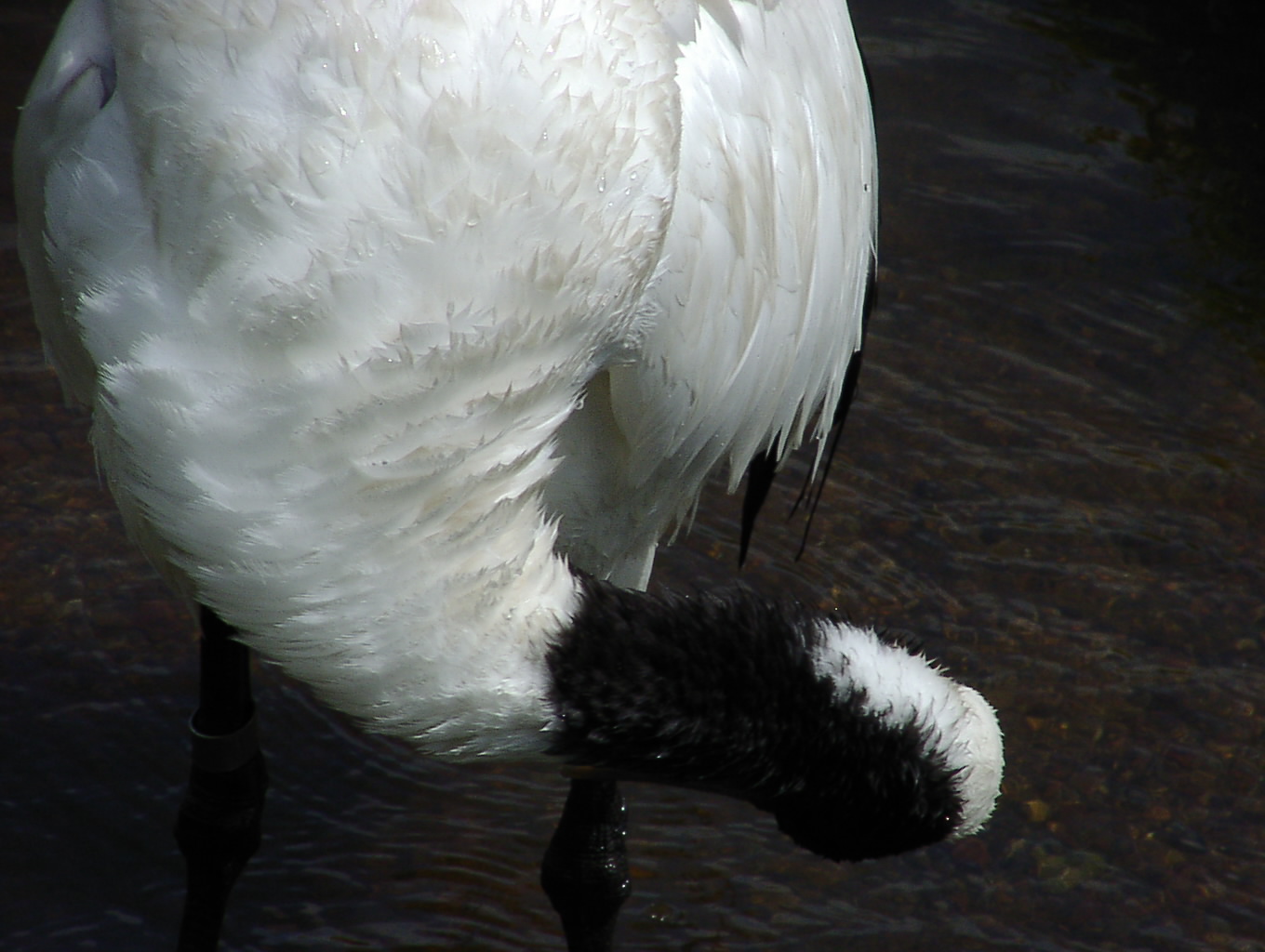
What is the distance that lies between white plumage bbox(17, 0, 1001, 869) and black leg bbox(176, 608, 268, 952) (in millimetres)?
917

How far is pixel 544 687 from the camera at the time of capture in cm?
175

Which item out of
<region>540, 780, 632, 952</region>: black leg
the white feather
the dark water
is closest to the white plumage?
the white feather

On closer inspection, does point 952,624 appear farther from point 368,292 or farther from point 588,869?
point 368,292

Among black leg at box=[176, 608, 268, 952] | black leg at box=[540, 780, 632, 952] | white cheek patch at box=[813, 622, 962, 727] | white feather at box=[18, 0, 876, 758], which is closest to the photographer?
white feather at box=[18, 0, 876, 758]

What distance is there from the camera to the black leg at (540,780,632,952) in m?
2.95

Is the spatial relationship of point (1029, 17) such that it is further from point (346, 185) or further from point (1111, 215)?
point (346, 185)

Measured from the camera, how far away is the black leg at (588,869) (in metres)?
2.95

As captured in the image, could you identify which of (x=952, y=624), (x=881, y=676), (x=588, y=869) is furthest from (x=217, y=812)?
(x=952, y=624)

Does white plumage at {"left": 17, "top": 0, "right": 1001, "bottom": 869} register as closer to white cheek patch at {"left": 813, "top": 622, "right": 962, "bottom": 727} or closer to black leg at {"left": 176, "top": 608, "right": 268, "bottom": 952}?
Result: white cheek patch at {"left": 813, "top": 622, "right": 962, "bottom": 727}

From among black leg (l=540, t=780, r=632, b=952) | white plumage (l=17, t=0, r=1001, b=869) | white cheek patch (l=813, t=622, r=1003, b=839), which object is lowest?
black leg (l=540, t=780, r=632, b=952)

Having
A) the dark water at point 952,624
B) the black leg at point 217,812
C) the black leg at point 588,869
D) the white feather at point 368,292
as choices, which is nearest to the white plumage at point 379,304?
the white feather at point 368,292

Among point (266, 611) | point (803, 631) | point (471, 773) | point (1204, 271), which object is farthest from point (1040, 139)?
point (266, 611)

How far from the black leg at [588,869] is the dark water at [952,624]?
0.29 ft

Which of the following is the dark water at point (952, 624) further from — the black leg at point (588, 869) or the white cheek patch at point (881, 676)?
the white cheek patch at point (881, 676)
